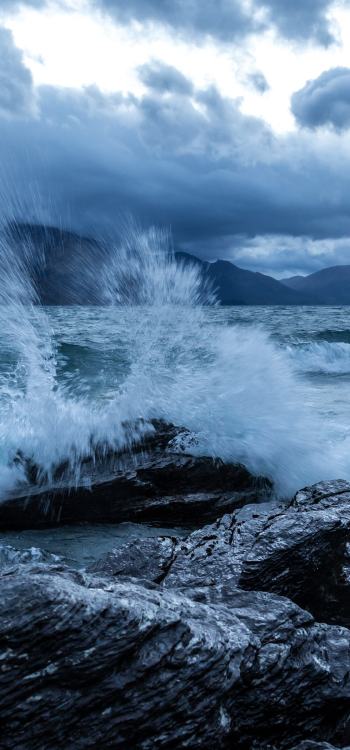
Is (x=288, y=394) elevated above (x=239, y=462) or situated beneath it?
elevated above

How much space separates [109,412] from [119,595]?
231 inches

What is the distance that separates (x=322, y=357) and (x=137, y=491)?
24.2 meters

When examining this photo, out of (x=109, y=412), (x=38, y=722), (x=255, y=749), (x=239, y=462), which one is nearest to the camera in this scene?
(x=38, y=722)

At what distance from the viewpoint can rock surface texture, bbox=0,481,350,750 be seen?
2.13 m

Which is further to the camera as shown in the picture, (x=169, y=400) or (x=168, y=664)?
(x=169, y=400)

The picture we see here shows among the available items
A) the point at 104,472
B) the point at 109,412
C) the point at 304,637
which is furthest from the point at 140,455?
the point at 304,637

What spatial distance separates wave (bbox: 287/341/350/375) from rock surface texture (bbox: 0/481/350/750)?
73.2 feet

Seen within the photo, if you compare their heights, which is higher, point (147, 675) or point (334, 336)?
point (334, 336)

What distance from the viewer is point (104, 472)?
690cm

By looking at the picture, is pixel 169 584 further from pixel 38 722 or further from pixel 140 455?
pixel 140 455

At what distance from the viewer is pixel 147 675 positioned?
7.50 feet

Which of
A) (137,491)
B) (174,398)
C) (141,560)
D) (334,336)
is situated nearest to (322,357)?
(334,336)

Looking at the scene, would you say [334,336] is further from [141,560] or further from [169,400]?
[141,560]

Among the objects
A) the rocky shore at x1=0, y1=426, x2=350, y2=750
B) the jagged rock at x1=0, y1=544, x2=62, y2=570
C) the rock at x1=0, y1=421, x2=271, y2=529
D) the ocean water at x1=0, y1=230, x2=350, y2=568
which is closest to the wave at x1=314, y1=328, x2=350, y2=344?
the ocean water at x1=0, y1=230, x2=350, y2=568
